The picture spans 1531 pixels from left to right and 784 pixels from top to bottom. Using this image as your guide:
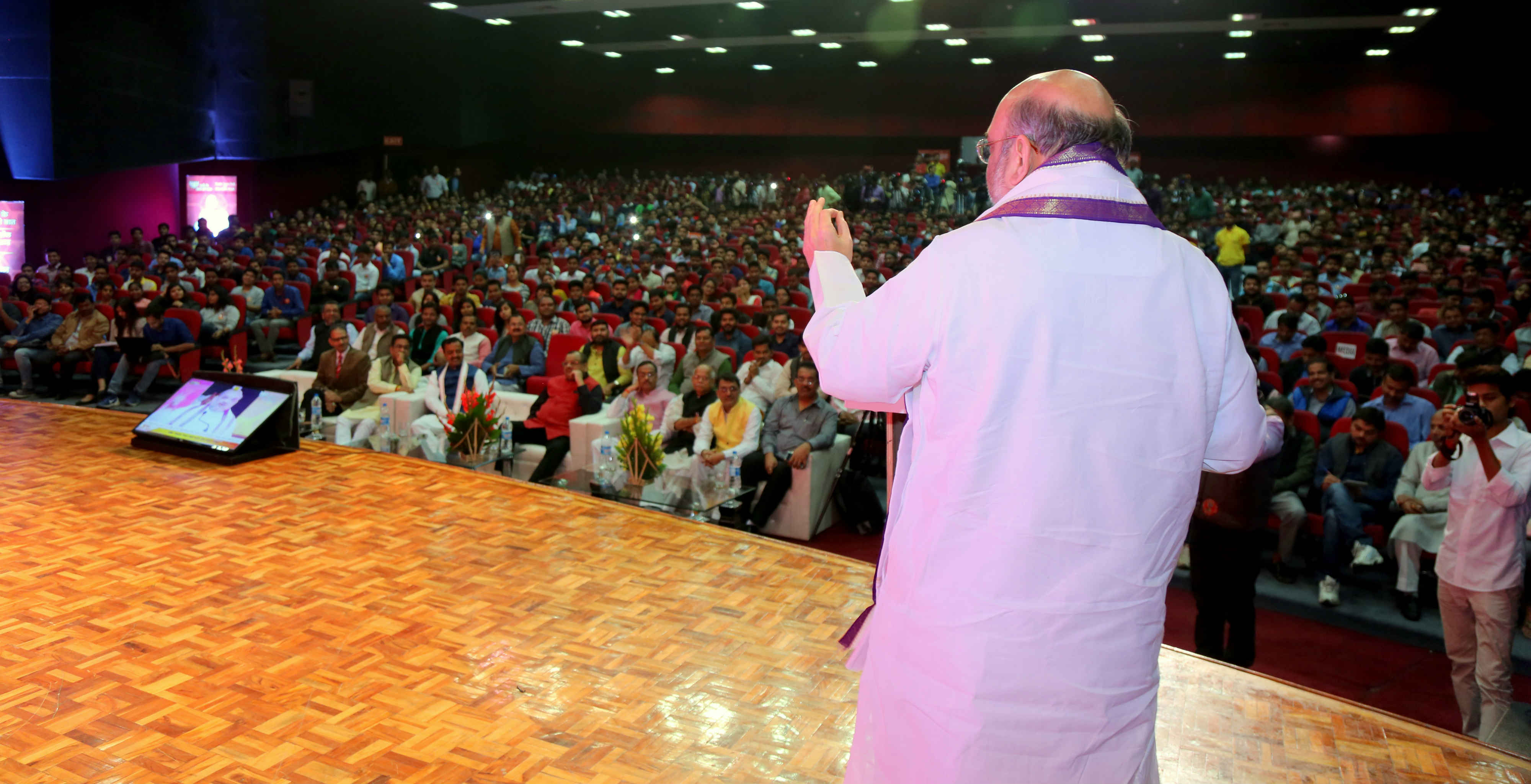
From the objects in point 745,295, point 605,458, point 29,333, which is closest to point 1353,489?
point 605,458

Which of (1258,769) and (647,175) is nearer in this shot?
(1258,769)

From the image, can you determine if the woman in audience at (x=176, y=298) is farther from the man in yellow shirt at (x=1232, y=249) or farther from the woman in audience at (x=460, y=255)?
the man in yellow shirt at (x=1232, y=249)

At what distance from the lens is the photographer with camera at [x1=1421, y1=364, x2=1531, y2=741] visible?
10.5 feet

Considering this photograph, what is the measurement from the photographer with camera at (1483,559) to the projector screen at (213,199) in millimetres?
16186

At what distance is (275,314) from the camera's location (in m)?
9.55

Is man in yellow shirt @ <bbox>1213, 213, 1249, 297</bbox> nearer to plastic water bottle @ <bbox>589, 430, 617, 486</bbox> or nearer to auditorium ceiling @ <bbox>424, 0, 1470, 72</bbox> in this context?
auditorium ceiling @ <bbox>424, 0, 1470, 72</bbox>

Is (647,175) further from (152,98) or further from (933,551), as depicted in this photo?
(933,551)

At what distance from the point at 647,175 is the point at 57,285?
15008 millimetres

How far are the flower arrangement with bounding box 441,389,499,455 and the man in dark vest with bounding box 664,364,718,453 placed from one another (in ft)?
3.28

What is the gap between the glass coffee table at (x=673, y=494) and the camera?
455 cm

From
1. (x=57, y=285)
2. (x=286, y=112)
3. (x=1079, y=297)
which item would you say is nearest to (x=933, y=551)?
(x=1079, y=297)

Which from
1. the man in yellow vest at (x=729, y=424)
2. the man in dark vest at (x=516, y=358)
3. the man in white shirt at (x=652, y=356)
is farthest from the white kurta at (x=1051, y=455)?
the man in dark vest at (x=516, y=358)

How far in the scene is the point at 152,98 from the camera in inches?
521

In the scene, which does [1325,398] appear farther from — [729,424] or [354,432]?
[354,432]
